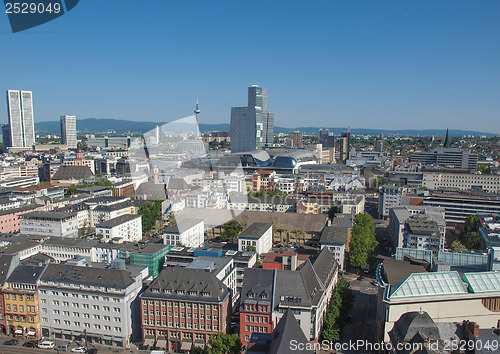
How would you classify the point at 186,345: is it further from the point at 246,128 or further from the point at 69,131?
the point at 69,131

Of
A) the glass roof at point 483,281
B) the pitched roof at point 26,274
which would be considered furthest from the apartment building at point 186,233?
the glass roof at point 483,281

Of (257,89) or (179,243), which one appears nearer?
(179,243)

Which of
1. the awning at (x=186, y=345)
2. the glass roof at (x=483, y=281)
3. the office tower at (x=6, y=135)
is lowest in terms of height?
the awning at (x=186, y=345)

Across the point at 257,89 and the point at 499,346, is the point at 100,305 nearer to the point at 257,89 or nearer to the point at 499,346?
the point at 499,346

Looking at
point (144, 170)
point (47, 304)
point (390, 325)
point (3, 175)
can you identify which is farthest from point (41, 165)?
point (390, 325)

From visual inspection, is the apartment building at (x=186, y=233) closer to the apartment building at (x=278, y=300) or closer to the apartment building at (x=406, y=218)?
the apartment building at (x=278, y=300)

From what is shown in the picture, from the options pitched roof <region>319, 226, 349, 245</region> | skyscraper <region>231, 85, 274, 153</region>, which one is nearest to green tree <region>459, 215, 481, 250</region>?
pitched roof <region>319, 226, 349, 245</region>

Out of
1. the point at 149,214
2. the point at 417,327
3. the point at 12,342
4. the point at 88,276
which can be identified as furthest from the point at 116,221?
the point at 417,327
